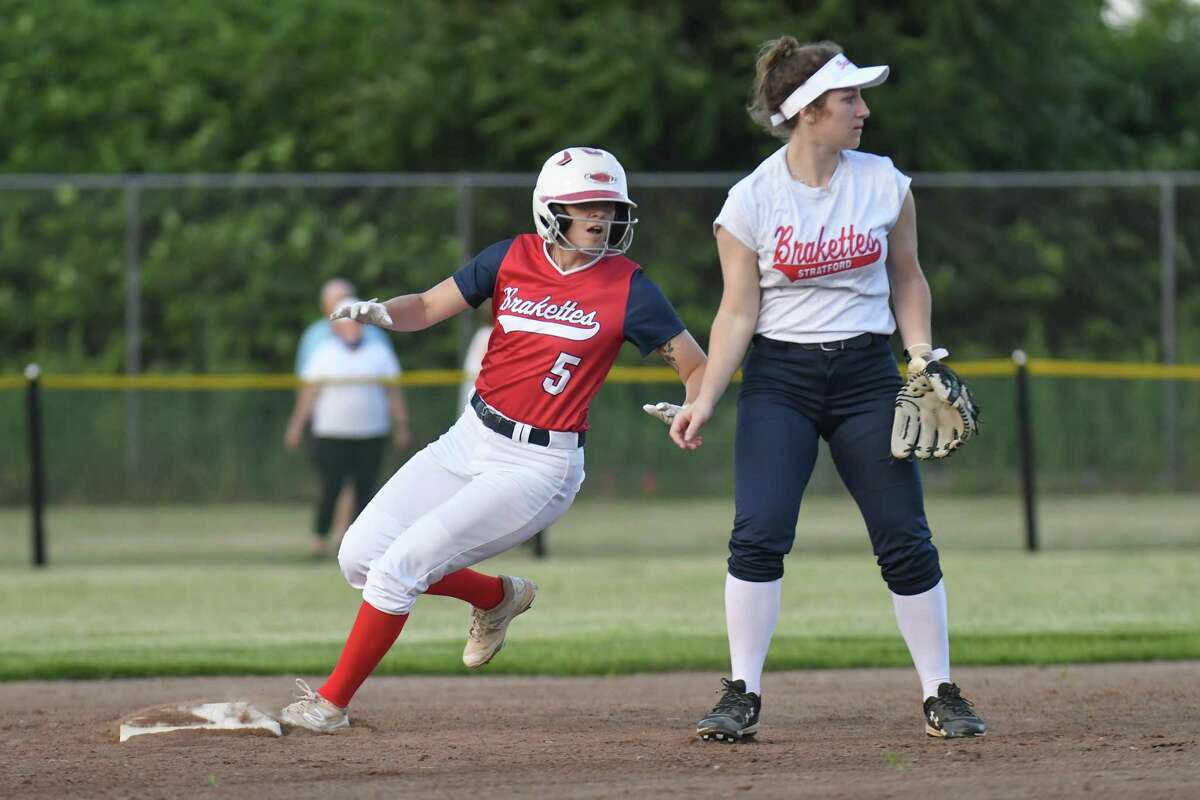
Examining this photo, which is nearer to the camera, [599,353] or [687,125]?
[599,353]

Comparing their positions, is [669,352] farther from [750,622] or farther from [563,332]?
[750,622]

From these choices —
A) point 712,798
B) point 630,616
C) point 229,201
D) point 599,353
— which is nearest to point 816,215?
point 599,353

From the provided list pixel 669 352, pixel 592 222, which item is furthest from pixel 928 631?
pixel 592 222

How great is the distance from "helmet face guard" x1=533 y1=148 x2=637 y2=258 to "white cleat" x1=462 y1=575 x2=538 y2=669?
1.26m

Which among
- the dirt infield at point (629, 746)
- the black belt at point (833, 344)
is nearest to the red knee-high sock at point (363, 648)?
the dirt infield at point (629, 746)

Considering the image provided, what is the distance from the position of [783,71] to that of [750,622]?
1.71 m

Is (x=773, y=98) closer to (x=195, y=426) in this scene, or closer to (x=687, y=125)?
(x=195, y=426)

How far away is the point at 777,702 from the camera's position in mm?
7039

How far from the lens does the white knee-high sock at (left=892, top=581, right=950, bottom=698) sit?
5871 millimetres

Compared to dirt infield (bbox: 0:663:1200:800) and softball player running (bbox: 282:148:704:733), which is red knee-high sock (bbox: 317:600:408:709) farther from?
dirt infield (bbox: 0:663:1200:800)

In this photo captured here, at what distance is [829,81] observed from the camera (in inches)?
224

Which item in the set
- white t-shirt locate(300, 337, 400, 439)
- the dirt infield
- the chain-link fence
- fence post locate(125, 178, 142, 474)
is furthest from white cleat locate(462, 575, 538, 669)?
fence post locate(125, 178, 142, 474)

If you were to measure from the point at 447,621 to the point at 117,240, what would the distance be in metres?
8.31

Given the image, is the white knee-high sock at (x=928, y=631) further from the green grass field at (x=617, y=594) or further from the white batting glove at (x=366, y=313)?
the green grass field at (x=617, y=594)
